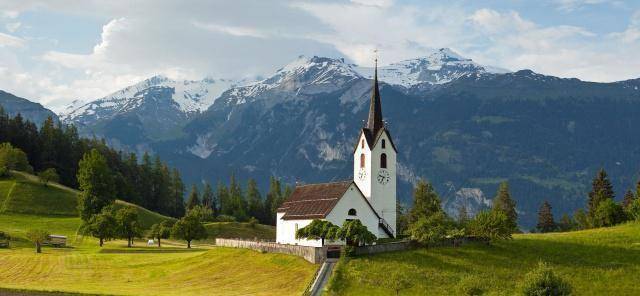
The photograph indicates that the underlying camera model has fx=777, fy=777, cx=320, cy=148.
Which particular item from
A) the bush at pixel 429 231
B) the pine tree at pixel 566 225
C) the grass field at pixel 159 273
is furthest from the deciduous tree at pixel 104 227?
the pine tree at pixel 566 225

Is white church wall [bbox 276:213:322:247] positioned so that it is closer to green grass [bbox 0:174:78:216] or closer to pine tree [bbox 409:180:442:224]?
pine tree [bbox 409:180:442:224]

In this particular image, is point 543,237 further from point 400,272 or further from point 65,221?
point 65,221

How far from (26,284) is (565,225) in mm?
136643

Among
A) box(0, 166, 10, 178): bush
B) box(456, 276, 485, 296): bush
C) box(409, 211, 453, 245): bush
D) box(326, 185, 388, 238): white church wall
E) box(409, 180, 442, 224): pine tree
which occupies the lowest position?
box(456, 276, 485, 296): bush

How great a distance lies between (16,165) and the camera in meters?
167

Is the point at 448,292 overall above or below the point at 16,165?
below

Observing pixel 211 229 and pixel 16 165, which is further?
pixel 16 165

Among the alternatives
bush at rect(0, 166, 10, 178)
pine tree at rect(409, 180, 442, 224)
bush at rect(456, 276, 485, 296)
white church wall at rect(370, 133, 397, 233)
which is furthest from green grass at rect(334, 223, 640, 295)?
bush at rect(0, 166, 10, 178)

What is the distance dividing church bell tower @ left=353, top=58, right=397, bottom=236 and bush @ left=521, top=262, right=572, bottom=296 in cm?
4473

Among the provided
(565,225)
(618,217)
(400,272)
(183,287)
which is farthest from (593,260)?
(565,225)

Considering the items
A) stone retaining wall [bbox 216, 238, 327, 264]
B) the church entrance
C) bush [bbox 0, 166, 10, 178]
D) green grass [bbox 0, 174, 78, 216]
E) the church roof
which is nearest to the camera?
stone retaining wall [bbox 216, 238, 327, 264]

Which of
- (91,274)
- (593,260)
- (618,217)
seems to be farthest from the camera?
(618,217)

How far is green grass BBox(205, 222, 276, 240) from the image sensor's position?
14888 centimetres

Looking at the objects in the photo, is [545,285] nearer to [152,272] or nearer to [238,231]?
[152,272]
